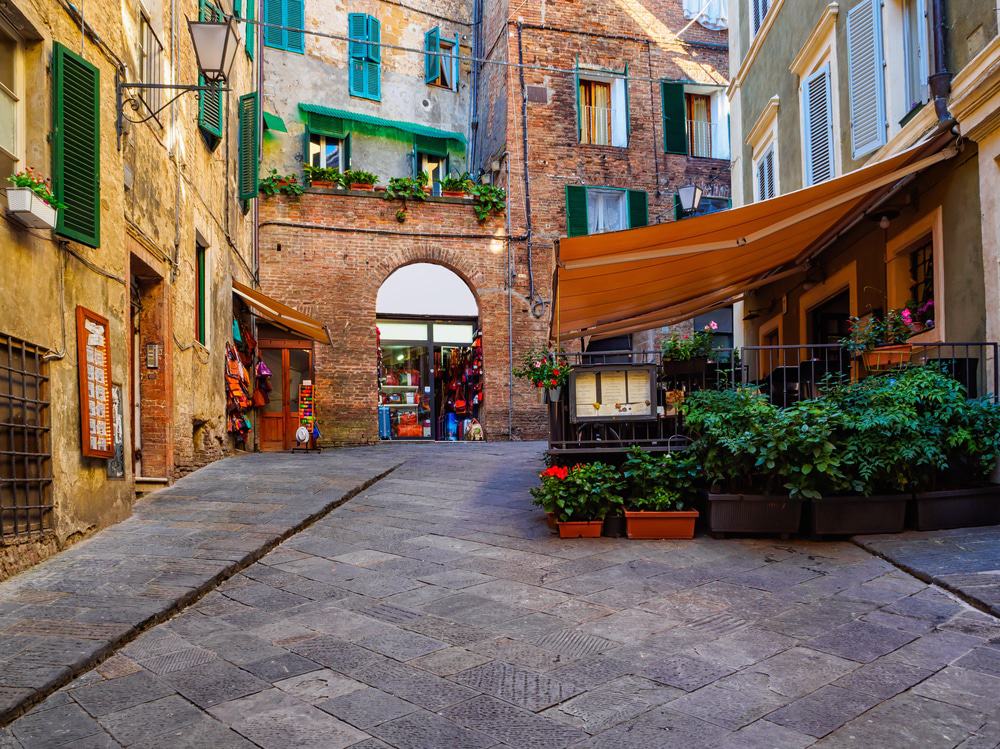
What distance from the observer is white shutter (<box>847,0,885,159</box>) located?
8.04m

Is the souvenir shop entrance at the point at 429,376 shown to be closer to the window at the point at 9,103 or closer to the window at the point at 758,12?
the window at the point at 758,12

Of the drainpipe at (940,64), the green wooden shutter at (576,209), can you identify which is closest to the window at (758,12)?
the drainpipe at (940,64)

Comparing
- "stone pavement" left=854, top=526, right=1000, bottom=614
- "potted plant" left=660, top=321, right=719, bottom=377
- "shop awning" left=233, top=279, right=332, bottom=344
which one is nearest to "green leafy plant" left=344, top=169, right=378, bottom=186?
"shop awning" left=233, top=279, right=332, bottom=344

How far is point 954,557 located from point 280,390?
12.3 meters

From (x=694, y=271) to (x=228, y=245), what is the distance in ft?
24.0

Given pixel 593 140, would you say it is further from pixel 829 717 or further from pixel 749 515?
pixel 829 717

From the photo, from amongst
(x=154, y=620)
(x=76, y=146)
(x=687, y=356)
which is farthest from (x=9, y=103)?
(x=687, y=356)

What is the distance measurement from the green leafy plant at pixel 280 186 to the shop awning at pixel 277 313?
274cm

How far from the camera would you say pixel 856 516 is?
5922 millimetres

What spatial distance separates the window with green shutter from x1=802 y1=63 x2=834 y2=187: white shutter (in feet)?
22.7

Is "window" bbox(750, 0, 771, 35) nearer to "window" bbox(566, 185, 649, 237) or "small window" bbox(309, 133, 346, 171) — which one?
"window" bbox(566, 185, 649, 237)

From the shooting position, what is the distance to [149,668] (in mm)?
3803

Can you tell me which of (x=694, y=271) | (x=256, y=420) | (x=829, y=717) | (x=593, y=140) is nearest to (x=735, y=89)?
(x=593, y=140)

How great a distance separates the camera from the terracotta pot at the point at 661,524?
6156mm
